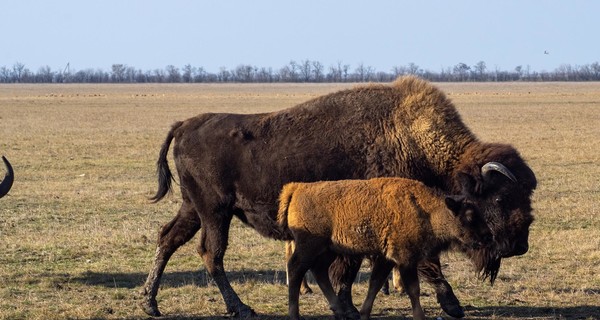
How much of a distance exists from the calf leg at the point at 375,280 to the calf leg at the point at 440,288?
1.73 feet

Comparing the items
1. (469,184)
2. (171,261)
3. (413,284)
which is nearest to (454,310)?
(413,284)

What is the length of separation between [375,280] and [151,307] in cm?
220

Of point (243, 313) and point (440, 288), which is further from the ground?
point (440, 288)

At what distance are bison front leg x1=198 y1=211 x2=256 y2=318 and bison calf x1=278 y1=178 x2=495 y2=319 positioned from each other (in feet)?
3.04

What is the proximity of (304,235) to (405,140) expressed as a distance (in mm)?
1646

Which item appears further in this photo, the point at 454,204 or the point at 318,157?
the point at 318,157

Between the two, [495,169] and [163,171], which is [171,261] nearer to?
[163,171]

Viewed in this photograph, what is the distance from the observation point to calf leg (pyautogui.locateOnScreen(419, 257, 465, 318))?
8445 millimetres

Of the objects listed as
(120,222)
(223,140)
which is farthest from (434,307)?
(120,222)

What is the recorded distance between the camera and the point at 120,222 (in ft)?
47.2

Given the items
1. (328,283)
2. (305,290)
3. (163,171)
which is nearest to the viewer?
(328,283)

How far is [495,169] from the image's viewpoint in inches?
320

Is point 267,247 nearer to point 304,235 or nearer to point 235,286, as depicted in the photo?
point 235,286

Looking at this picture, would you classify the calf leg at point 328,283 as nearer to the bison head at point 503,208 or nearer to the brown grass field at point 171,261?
the brown grass field at point 171,261
